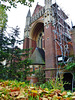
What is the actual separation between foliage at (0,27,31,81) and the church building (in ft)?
15.3

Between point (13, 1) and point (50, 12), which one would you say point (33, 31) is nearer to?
point (50, 12)

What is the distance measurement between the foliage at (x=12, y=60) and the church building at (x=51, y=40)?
15.3 ft

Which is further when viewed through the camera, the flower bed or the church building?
the church building

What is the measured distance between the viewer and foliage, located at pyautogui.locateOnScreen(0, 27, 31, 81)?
913cm

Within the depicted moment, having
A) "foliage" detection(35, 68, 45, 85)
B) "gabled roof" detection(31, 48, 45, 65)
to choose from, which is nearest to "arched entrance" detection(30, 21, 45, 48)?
"gabled roof" detection(31, 48, 45, 65)

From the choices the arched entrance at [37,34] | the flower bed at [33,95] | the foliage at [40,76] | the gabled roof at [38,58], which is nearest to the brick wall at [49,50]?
the foliage at [40,76]

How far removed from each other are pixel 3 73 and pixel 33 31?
48.0 ft

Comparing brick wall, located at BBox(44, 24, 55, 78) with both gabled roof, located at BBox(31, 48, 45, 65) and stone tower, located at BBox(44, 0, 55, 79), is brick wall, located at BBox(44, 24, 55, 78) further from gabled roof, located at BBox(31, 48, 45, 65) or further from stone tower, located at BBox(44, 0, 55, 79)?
gabled roof, located at BBox(31, 48, 45, 65)

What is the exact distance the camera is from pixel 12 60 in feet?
34.3

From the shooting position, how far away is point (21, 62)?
31.6 ft

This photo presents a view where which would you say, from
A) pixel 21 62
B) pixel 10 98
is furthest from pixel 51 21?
pixel 10 98

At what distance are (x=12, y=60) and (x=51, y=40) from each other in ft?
23.6

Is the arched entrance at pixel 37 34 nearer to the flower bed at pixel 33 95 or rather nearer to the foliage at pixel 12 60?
the foliage at pixel 12 60

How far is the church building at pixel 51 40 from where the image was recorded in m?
13.5
